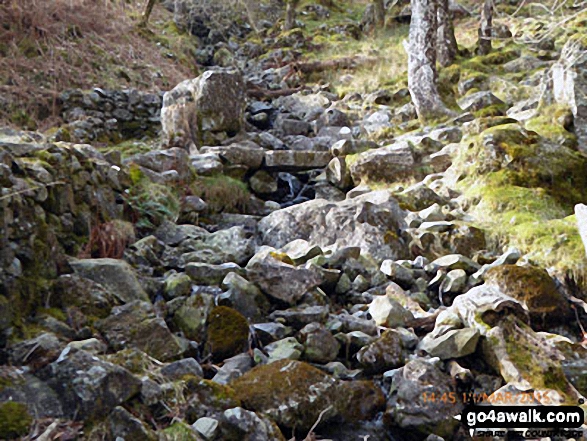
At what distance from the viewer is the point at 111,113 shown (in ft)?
34.6

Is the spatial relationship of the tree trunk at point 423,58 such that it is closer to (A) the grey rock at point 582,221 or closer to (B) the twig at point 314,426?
(A) the grey rock at point 582,221

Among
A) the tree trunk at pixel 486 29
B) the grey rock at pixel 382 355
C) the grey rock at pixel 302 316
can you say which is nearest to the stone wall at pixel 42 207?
the grey rock at pixel 302 316

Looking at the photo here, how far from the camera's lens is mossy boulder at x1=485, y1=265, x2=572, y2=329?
15.4 ft

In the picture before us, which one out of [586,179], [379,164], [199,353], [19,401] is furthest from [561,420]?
[379,164]

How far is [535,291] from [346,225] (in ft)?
7.82

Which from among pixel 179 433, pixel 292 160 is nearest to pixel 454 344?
pixel 179 433

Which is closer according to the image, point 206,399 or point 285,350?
point 206,399

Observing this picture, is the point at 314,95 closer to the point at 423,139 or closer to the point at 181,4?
the point at 423,139

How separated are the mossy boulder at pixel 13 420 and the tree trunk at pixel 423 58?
349 inches

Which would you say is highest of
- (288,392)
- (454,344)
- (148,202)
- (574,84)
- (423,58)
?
(423,58)

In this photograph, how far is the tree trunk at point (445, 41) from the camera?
12.3 m

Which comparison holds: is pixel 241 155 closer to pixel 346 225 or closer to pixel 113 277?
pixel 346 225

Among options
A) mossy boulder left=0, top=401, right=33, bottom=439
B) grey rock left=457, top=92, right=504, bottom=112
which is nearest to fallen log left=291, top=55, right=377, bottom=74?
grey rock left=457, top=92, right=504, bottom=112
